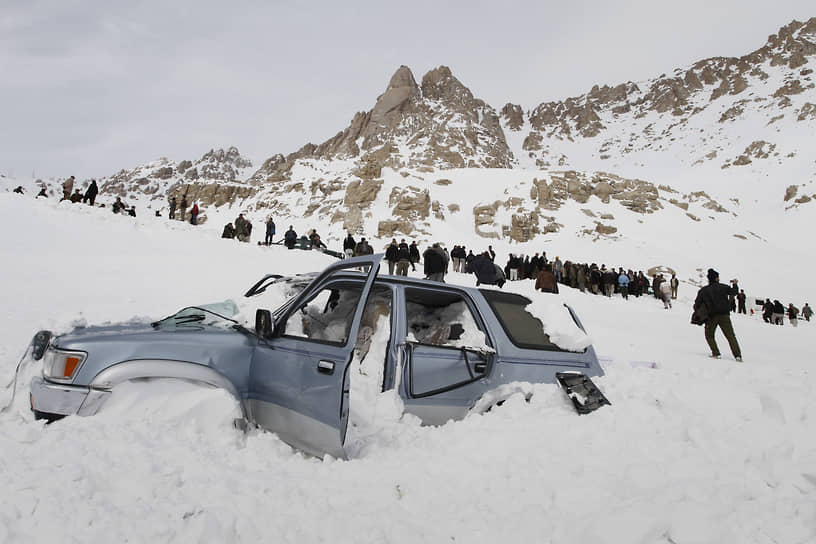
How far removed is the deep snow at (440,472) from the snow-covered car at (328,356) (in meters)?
0.14

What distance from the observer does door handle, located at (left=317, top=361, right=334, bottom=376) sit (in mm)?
2898

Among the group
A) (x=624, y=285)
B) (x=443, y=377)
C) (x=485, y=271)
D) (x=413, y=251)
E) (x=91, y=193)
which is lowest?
(x=443, y=377)

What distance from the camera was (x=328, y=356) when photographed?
2.99 meters

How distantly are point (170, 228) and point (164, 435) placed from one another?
20.2m

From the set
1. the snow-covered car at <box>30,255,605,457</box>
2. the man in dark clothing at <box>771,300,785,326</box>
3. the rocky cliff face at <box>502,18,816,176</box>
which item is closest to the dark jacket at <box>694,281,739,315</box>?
the snow-covered car at <box>30,255,605,457</box>

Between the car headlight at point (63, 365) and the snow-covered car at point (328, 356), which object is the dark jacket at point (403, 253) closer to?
the snow-covered car at point (328, 356)

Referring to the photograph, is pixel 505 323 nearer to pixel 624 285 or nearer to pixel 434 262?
pixel 434 262

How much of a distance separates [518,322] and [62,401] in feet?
11.3

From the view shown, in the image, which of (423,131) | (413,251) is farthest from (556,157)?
(413,251)

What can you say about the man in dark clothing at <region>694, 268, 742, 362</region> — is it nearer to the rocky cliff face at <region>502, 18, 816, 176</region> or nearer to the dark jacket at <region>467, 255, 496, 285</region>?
the dark jacket at <region>467, 255, 496, 285</region>

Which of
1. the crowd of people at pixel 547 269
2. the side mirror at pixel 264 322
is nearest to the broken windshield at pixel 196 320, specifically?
the side mirror at pixel 264 322

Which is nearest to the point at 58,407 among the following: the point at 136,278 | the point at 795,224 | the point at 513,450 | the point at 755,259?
the point at 513,450

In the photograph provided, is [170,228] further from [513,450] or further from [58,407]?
[513,450]

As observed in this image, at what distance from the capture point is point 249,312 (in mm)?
4348
